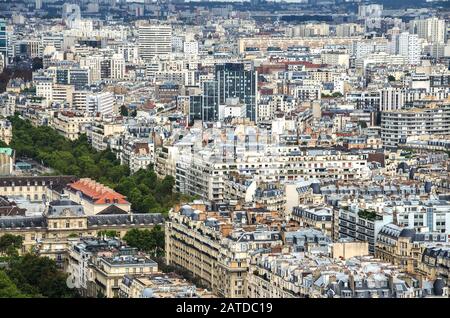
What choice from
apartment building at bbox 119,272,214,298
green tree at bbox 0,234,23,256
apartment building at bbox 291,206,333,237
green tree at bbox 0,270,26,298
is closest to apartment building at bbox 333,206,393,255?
apartment building at bbox 291,206,333,237

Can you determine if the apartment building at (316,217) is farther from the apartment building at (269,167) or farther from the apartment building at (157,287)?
the apartment building at (269,167)

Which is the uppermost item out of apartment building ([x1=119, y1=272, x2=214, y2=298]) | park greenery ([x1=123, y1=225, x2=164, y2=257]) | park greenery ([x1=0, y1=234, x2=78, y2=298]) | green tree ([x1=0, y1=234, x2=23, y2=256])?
apartment building ([x1=119, y1=272, x2=214, y2=298])

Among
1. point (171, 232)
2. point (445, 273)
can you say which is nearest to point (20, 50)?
point (171, 232)

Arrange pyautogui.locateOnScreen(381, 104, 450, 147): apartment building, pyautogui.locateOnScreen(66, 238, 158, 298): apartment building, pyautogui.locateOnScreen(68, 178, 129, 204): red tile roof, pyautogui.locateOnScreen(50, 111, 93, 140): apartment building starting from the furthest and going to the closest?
1. pyautogui.locateOnScreen(50, 111, 93, 140): apartment building
2. pyautogui.locateOnScreen(381, 104, 450, 147): apartment building
3. pyautogui.locateOnScreen(68, 178, 129, 204): red tile roof
4. pyautogui.locateOnScreen(66, 238, 158, 298): apartment building

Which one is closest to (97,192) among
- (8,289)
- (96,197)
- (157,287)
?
(96,197)

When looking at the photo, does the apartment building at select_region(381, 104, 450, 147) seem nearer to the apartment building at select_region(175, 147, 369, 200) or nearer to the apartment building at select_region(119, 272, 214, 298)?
the apartment building at select_region(175, 147, 369, 200)

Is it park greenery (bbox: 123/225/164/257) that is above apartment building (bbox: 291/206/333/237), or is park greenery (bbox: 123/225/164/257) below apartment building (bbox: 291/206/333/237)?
below
